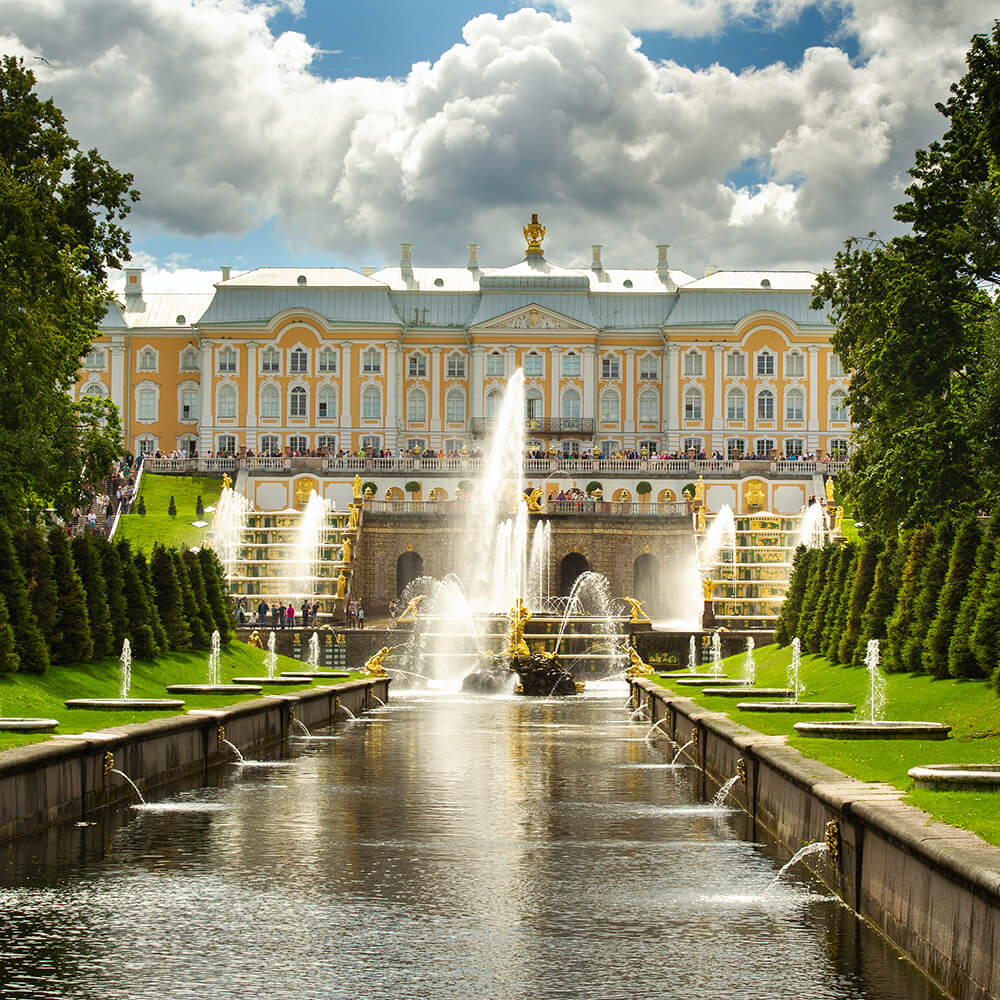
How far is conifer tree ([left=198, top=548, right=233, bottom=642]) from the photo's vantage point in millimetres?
37875

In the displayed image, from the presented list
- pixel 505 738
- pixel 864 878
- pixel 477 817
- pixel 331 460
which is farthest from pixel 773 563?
pixel 864 878

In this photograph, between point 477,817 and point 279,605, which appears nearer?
point 477,817

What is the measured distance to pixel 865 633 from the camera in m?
30.6

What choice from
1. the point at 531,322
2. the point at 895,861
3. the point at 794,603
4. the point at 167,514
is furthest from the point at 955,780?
the point at 531,322

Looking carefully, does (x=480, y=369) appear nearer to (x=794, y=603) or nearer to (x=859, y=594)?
(x=794, y=603)

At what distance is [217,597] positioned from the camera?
38.2 metres

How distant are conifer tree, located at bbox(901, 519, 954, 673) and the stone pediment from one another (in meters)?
70.9

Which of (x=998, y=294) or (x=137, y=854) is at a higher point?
(x=998, y=294)

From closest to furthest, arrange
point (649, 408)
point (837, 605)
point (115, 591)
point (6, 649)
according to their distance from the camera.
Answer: point (6, 649) < point (115, 591) < point (837, 605) < point (649, 408)

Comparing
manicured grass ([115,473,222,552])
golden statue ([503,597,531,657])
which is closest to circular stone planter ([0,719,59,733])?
golden statue ([503,597,531,657])

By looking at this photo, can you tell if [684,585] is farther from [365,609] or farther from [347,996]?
[347,996]

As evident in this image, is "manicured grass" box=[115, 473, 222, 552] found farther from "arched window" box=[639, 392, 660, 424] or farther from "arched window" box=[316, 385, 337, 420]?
"arched window" box=[639, 392, 660, 424]

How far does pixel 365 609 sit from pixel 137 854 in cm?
5190

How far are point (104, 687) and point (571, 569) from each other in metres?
46.3
